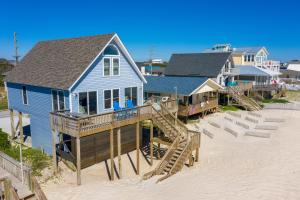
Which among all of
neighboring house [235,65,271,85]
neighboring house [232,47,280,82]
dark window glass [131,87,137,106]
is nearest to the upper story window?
dark window glass [131,87,137,106]

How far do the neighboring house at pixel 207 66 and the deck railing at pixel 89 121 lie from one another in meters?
27.5

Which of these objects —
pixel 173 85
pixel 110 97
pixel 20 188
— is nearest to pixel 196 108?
pixel 173 85

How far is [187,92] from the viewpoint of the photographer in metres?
30.6

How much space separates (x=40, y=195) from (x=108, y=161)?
10.2 meters

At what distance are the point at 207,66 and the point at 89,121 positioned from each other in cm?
3302

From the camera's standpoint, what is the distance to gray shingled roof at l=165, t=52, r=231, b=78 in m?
44.1

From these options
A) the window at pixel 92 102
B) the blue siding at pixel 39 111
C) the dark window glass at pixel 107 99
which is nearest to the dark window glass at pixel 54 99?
the blue siding at pixel 39 111

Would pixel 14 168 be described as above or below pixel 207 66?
below

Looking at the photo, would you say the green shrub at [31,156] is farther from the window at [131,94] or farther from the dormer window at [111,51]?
the dormer window at [111,51]

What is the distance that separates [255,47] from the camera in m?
58.1

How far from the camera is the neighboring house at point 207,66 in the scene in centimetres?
4391

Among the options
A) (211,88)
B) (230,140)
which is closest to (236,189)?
(230,140)

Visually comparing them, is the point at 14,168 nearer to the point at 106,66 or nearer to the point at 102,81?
the point at 102,81

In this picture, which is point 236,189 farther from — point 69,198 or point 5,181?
point 5,181
